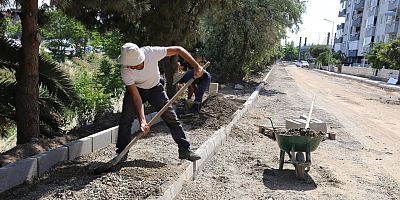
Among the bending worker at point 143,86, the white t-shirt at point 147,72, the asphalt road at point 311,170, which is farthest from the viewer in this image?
the asphalt road at point 311,170

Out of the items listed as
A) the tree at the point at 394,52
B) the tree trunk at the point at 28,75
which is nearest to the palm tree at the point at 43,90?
the tree trunk at the point at 28,75

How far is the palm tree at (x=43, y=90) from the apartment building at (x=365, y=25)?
4352 cm

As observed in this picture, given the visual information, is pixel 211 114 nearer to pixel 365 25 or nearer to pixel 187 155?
pixel 187 155

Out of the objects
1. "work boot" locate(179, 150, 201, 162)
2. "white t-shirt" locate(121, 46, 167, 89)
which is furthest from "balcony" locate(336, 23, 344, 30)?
"white t-shirt" locate(121, 46, 167, 89)

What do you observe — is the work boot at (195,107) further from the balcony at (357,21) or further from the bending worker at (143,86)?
the balcony at (357,21)

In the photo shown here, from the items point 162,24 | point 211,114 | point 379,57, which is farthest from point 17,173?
point 379,57

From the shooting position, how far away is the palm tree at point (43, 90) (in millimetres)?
5441

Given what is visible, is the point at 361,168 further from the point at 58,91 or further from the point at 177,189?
the point at 58,91

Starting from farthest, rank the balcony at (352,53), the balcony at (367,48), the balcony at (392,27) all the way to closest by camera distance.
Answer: the balcony at (352,53) < the balcony at (367,48) < the balcony at (392,27)

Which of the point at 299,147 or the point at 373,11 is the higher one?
the point at 373,11

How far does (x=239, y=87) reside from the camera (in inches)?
712

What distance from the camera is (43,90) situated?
600cm

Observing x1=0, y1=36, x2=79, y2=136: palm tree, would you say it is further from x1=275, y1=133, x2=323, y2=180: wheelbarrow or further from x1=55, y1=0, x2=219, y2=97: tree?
x1=275, y1=133, x2=323, y2=180: wheelbarrow

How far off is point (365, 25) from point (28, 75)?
6577cm
